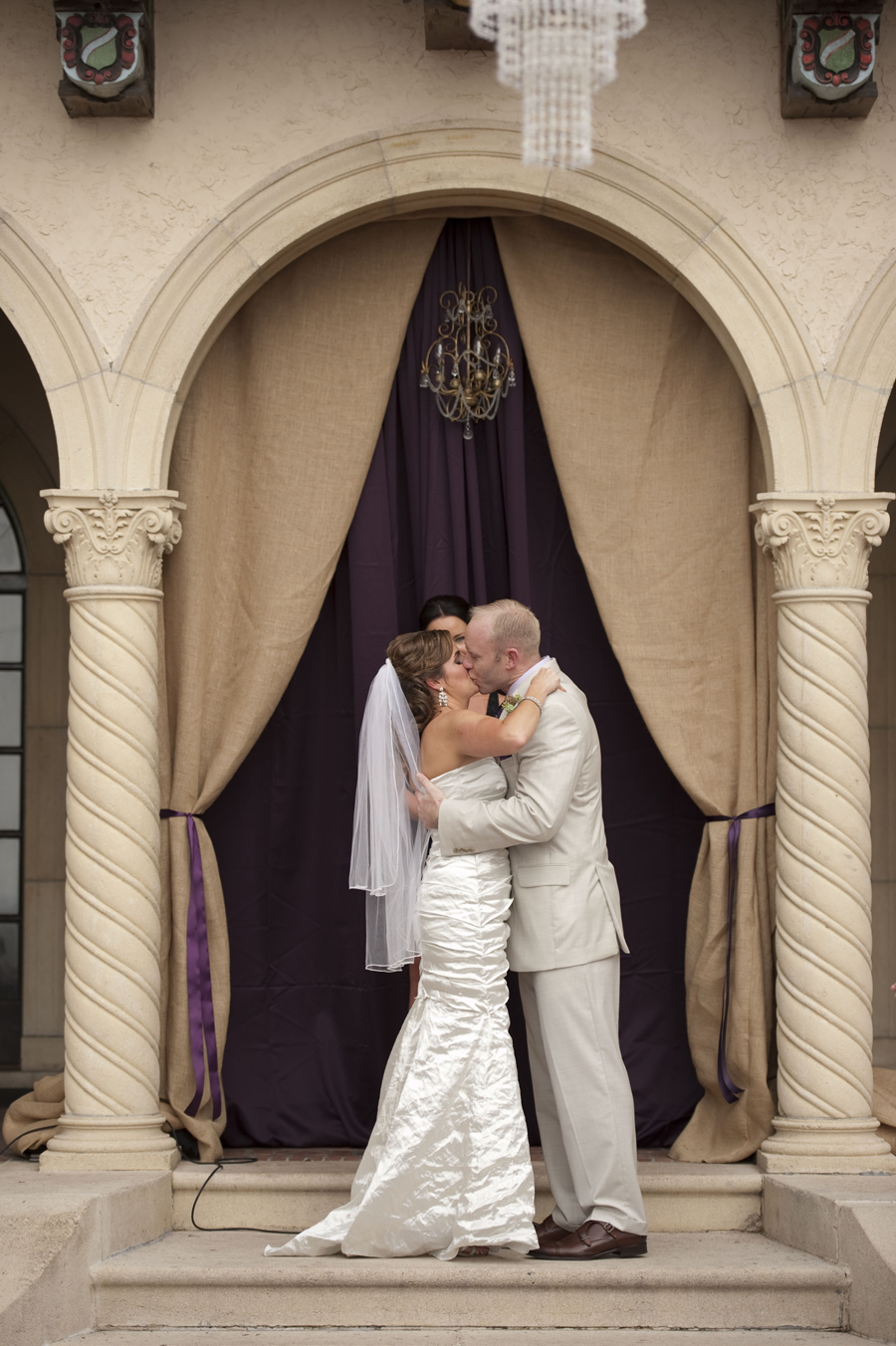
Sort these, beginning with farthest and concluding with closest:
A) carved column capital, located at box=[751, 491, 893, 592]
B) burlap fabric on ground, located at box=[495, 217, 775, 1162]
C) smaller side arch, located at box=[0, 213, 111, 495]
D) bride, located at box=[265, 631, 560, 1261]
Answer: burlap fabric on ground, located at box=[495, 217, 775, 1162]
smaller side arch, located at box=[0, 213, 111, 495]
carved column capital, located at box=[751, 491, 893, 592]
bride, located at box=[265, 631, 560, 1261]

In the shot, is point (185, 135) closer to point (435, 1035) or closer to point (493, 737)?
point (493, 737)

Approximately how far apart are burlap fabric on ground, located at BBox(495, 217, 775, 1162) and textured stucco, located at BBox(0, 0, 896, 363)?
48 centimetres

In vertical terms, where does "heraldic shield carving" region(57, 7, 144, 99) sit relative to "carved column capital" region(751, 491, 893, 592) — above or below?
above

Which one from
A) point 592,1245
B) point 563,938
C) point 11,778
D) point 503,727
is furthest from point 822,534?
point 11,778

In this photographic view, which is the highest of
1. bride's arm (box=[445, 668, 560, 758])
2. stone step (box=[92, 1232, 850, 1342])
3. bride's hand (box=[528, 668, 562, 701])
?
bride's hand (box=[528, 668, 562, 701])

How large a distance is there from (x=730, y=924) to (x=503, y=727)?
56.6 inches

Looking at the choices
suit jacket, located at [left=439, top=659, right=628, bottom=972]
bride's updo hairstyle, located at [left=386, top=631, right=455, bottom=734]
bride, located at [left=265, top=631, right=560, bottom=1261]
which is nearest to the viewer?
bride, located at [left=265, top=631, right=560, bottom=1261]

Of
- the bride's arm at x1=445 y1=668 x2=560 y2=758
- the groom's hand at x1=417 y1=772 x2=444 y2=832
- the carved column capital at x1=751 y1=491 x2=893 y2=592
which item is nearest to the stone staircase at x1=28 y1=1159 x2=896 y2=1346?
the groom's hand at x1=417 y1=772 x2=444 y2=832

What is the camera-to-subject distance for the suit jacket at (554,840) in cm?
452

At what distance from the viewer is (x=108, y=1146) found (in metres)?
4.91

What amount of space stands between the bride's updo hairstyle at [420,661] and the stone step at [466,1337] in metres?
1.82

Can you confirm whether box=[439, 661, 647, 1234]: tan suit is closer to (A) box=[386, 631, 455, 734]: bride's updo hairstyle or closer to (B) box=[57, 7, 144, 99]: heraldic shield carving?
(A) box=[386, 631, 455, 734]: bride's updo hairstyle

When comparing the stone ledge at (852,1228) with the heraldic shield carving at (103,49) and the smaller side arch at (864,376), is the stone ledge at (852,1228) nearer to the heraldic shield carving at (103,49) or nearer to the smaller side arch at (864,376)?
the smaller side arch at (864,376)

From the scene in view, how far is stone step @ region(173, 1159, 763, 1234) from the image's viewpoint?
4969mm
